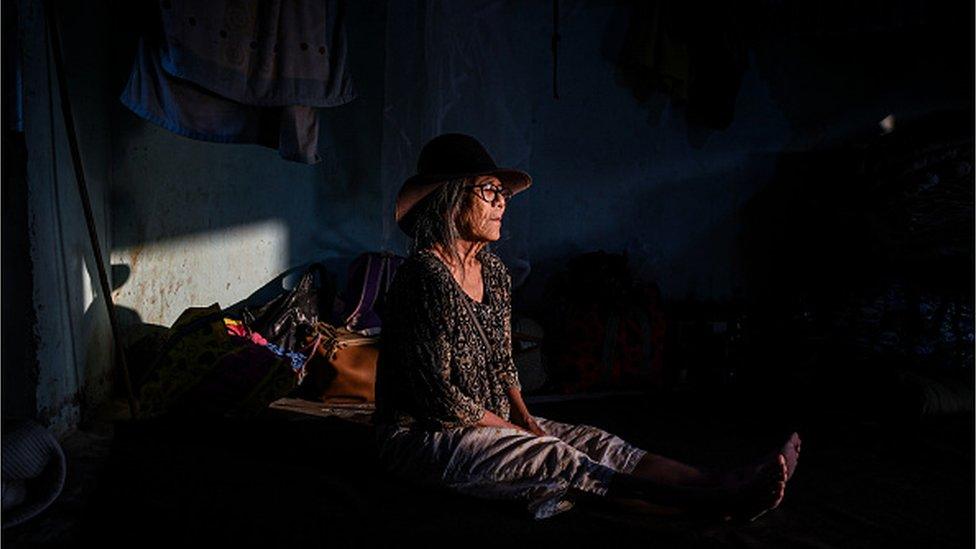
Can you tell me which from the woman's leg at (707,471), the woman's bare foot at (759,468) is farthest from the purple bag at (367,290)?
the woman's bare foot at (759,468)

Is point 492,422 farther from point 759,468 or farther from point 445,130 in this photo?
point 445,130

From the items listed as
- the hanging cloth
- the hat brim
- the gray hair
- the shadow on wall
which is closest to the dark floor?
the gray hair

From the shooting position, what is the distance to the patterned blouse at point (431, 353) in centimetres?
247

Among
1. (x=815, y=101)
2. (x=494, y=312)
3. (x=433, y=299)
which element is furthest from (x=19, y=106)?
(x=815, y=101)

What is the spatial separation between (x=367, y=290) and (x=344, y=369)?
577 millimetres

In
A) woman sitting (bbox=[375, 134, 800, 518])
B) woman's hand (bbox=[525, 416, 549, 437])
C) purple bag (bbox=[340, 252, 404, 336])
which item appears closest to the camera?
woman sitting (bbox=[375, 134, 800, 518])

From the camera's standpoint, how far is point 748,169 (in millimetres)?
5602

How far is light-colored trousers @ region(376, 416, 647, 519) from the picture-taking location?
2373 mm

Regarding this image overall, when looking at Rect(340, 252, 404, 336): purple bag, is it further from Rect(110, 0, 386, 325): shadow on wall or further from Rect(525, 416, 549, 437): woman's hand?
Rect(525, 416, 549, 437): woman's hand

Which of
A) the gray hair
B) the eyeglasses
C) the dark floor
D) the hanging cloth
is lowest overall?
the dark floor

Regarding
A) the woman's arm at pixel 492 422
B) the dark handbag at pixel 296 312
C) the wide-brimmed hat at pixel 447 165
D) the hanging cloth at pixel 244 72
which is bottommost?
the woman's arm at pixel 492 422

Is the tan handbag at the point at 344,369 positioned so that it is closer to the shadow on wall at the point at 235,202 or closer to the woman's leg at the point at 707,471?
the shadow on wall at the point at 235,202

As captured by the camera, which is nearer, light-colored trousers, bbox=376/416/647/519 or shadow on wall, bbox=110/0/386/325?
light-colored trousers, bbox=376/416/647/519

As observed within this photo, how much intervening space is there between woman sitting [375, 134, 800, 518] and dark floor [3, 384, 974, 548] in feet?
0.43
